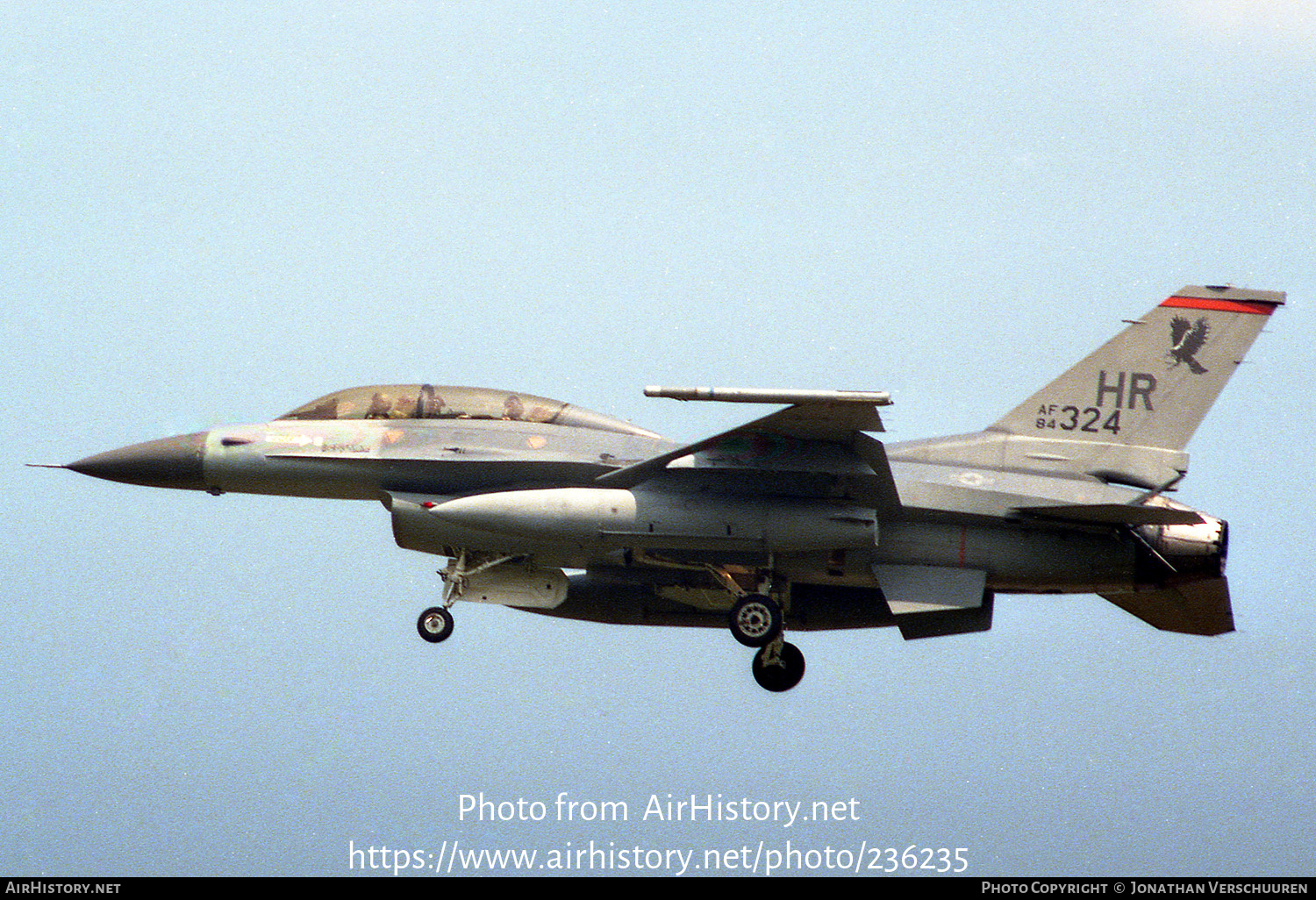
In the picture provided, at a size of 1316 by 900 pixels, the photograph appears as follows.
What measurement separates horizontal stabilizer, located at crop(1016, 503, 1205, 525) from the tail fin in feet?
2.62

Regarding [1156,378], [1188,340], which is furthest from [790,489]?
[1188,340]

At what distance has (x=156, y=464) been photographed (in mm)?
18375

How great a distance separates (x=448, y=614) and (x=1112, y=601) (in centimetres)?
735

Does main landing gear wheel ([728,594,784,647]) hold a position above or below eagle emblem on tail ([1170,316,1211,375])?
below

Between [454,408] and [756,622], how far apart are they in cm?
396

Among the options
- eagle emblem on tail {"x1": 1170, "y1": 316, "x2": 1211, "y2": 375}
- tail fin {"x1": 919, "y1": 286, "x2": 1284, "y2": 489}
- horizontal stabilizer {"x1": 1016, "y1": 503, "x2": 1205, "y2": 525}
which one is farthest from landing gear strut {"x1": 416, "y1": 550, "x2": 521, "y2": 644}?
eagle emblem on tail {"x1": 1170, "y1": 316, "x2": 1211, "y2": 375}

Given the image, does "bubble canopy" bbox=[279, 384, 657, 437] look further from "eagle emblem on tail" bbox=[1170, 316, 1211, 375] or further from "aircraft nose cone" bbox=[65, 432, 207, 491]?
"eagle emblem on tail" bbox=[1170, 316, 1211, 375]

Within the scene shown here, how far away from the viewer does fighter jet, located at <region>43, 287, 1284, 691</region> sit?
16938mm

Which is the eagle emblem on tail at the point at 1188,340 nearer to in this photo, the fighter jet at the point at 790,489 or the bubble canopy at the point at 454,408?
the fighter jet at the point at 790,489

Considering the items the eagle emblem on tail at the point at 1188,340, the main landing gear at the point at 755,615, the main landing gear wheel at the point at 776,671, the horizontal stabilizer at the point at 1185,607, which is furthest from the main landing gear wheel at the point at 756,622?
the eagle emblem on tail at the point at 1188,340

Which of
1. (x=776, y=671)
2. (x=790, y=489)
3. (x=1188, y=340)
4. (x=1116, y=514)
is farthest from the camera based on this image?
(x=776, y=671)

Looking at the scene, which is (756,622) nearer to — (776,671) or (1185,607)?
(776,671)

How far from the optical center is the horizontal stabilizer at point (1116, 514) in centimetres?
1648
